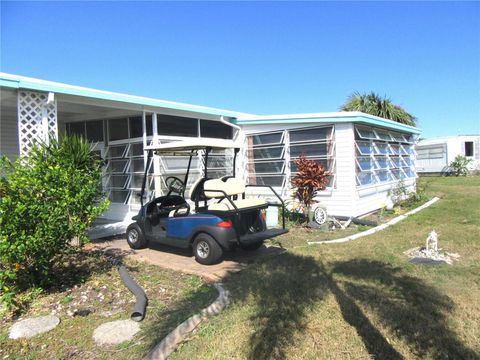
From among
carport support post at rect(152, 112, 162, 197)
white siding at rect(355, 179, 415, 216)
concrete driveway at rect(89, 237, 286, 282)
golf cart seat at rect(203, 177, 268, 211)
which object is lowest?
Answer: concrete driveway at rect(89, 237, 286, 282)

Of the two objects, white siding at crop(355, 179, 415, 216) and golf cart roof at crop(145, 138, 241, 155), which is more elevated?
golf cart roof at crop(145, 138, 241, 155)

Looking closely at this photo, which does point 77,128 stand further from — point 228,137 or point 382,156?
point 382,156

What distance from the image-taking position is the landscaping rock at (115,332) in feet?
11.6

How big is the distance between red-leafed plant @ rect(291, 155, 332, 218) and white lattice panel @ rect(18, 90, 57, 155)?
5.28 m

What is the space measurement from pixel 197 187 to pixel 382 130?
7358 millimetres

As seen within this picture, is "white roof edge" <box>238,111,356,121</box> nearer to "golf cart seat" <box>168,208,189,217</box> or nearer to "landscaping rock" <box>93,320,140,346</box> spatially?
"golf cart seat" <box>168,208,189,217</box>

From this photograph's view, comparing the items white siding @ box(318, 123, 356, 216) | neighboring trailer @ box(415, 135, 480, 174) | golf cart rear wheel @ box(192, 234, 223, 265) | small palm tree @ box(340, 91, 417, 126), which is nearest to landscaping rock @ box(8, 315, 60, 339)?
golf cart rear wheel @ box(192, 234, 223, 265)

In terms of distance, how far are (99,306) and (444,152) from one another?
Result: 90.1ft

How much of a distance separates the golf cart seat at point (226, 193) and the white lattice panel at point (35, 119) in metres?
3.17

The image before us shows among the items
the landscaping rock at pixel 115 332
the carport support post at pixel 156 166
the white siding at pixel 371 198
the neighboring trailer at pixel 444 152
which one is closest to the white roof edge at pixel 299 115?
the white siding at pixel 371 198

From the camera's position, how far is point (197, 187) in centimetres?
630

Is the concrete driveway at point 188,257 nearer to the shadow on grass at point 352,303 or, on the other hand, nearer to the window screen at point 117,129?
the shadow on grass at point 352,303

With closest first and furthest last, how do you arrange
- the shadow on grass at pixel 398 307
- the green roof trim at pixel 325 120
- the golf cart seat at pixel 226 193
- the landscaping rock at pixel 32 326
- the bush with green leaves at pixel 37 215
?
the shadow on grass at pixel 398 307 → the landscaping rock at pixel 32 326 → the bush with green leaves at pixel 37 215 → the golf cart seat at pixel 226 193 → the green roof trim at pixel 325 120

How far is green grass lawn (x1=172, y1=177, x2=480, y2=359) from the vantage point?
328cm
